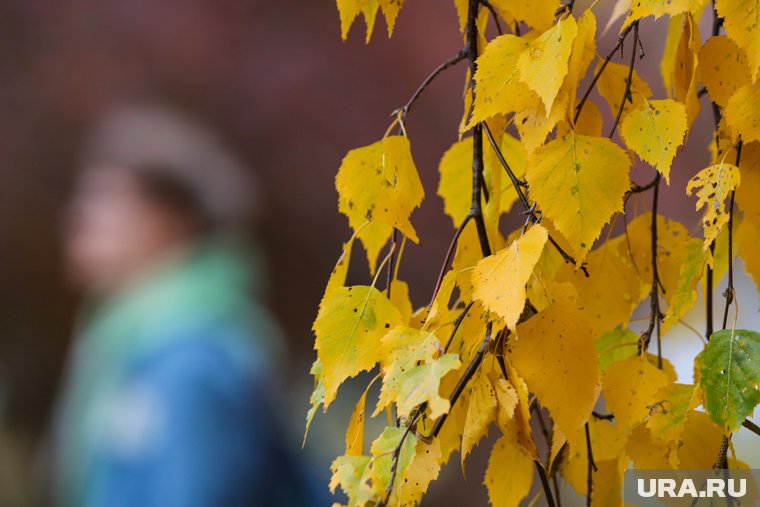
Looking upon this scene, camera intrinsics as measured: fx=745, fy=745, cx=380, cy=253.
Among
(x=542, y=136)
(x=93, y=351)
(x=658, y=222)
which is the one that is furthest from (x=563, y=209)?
(x=93, y=351)

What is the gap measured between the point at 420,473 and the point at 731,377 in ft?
0.36

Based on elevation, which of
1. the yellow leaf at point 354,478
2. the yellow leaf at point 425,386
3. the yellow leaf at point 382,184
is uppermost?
the yellow leaf at point 382,184

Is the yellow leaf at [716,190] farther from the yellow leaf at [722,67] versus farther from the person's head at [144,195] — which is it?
the person's head at [144,195]

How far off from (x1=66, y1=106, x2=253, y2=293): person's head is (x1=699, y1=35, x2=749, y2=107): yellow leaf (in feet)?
3.68

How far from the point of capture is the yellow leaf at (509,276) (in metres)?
0.21

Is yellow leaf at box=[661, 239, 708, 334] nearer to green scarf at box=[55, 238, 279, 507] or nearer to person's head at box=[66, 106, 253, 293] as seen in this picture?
green scarf at box=[55, 238, 279, 507]

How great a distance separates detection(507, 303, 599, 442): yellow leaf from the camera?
246mm

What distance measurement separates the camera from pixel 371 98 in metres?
1.36

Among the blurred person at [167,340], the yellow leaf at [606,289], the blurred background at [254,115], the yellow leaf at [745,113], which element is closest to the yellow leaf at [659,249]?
the yellow leaf at [606,289]

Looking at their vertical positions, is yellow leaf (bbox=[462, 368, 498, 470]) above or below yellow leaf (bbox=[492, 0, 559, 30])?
below

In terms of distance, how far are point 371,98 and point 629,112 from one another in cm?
110

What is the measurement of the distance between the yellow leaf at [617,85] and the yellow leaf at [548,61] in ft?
0.20

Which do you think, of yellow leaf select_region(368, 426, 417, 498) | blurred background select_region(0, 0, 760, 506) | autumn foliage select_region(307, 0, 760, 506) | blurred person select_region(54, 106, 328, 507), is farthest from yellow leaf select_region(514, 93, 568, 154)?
blurred background select_region(0, 0, 760, 506)

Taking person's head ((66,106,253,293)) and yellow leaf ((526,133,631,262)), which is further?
→ person's head ((66,106,253,293))
